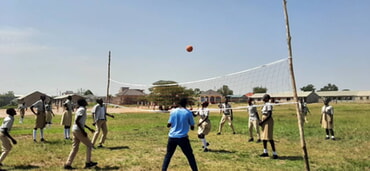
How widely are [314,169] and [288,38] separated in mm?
3588

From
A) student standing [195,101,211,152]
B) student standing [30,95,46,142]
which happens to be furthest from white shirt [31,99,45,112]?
student standing [195,101,211,152]

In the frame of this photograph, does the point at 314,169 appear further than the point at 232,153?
No

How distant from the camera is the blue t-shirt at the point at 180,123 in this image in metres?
6.70

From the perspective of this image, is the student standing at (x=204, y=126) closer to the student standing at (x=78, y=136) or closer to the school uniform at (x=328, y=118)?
the student standing at (x=78, y=136)

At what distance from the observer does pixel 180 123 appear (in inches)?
265

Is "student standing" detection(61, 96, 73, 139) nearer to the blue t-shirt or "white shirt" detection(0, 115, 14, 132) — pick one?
"white shirt" detection(0, 115, 14, 132)

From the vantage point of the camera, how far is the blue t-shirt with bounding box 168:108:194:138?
22.0 ft

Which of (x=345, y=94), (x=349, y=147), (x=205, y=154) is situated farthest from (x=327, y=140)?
(x=345, y=94)

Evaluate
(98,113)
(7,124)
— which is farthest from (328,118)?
(7,124)

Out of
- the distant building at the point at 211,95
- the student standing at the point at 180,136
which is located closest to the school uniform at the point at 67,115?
the distant building at the point at 211,95

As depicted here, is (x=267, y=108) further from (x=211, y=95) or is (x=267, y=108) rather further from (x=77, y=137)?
(x=77, y=137)

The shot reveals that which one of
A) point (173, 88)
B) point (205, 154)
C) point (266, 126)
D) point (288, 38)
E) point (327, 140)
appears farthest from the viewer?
point (173, 88)

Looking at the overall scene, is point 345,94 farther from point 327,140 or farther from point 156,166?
point 156,166

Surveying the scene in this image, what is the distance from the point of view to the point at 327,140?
1252cm
